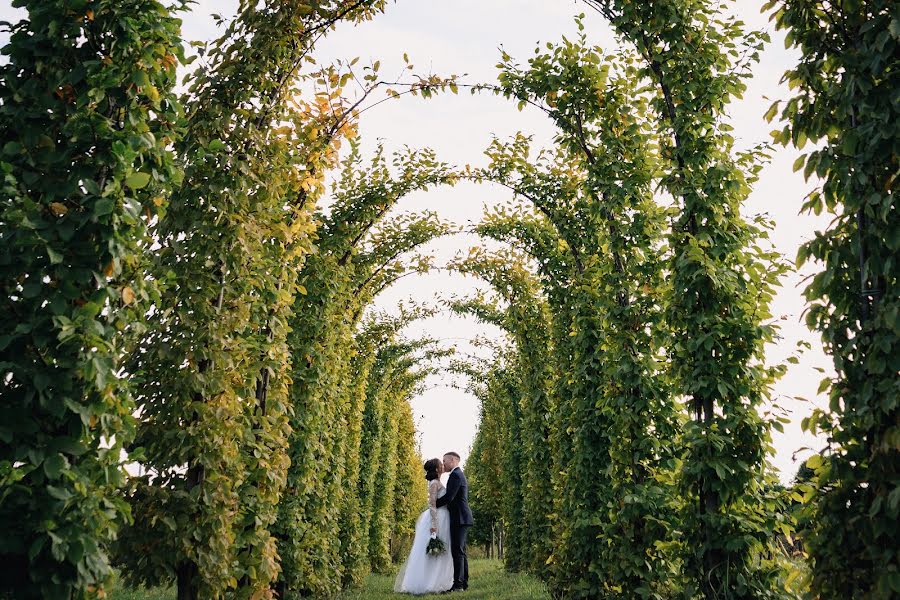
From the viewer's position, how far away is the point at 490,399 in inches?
914

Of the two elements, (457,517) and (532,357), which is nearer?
(532,357)

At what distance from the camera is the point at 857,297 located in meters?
3.10

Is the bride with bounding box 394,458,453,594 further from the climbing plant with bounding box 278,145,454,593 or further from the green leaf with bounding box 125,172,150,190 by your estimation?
the green leaf with bounding box 125,172,150,190

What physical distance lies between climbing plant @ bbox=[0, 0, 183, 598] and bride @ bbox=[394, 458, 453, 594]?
9257 millimetres

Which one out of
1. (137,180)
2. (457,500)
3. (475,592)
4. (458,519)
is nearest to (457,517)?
(458,519)

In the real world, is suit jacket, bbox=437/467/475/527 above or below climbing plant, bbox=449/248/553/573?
below

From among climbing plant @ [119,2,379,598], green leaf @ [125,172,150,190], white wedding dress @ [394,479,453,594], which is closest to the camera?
green leaf @ [125,172,150,190]

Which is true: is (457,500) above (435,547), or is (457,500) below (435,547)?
above

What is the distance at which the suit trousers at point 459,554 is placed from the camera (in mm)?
11648

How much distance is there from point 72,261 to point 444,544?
9927 millimetres

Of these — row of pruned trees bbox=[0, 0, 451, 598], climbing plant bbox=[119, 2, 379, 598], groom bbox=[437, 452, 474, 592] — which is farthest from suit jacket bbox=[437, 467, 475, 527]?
climbing plant bbox=[119, 2, 379, 598]

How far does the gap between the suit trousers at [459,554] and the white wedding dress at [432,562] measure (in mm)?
97

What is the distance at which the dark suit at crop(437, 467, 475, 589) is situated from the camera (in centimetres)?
1168

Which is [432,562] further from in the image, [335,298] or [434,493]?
[335,298]
